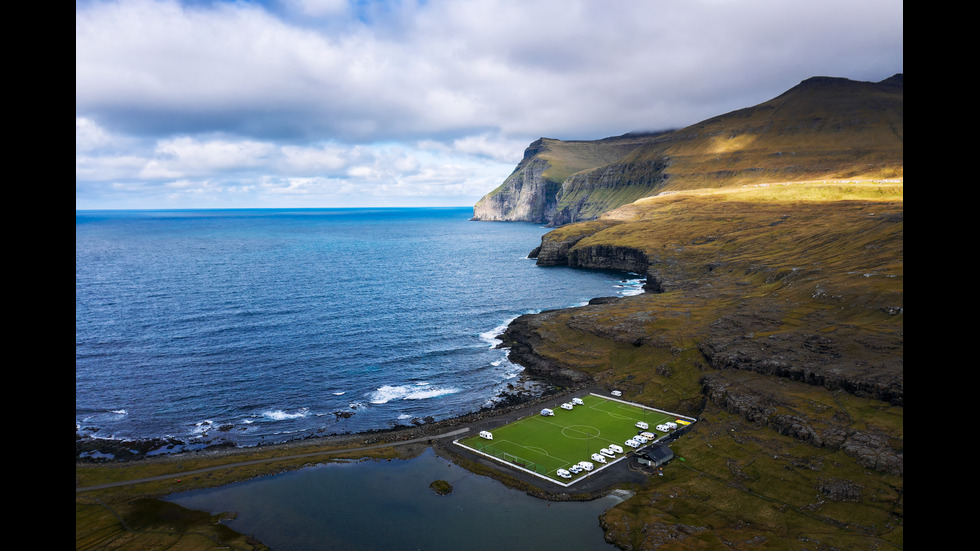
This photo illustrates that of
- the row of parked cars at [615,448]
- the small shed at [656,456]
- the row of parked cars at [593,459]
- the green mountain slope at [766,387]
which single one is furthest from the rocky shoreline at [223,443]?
the green mountain slope at [766,387]

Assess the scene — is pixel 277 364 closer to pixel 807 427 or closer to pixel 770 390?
pixel 770 390

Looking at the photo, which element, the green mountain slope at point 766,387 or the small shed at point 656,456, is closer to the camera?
the green mountain slope at point 766,387

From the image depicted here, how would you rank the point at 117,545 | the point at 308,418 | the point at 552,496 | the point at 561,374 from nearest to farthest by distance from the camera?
the point at 117,545, the point at 552,496, the point at 308,418, the point at 561,374

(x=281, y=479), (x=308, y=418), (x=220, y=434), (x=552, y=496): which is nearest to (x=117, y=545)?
(x=281, y=479)

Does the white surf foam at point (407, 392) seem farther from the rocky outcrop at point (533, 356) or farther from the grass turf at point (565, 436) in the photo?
the grass turf at point (565, 436)

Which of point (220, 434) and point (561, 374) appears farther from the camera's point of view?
point (561, 374)

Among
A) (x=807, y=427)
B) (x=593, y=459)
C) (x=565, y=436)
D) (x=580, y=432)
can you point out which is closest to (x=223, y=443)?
(x=565, y=436)
